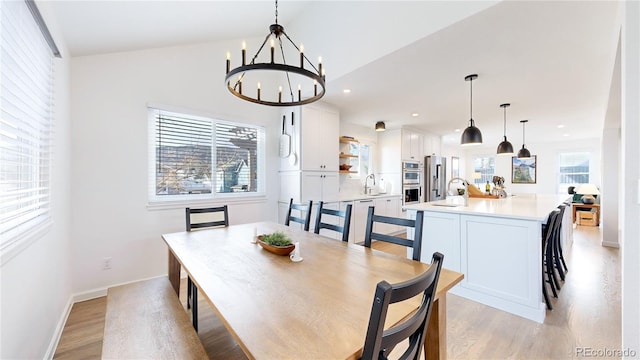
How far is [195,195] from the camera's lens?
350cm

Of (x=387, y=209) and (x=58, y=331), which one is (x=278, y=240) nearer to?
(x=58, y=331)

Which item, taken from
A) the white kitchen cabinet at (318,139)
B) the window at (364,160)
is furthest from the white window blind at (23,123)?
the window at (364,160)

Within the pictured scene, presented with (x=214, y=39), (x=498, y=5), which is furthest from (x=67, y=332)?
(x=498, y=5)

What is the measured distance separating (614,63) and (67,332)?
208 inches

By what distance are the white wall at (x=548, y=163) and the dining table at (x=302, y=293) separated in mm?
9297

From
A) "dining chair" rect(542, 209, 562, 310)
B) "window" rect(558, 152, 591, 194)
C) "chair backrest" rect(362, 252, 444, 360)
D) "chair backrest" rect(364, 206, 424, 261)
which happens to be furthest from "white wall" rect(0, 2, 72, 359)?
"window" rect(558, 152, 591, 194)

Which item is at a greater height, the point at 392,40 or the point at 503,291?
the point at 392,40

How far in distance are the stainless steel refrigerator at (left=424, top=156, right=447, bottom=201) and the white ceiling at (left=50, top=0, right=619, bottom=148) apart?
7.13 feet

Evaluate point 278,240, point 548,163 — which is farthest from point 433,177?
point 278,240

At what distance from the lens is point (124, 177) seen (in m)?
2.94

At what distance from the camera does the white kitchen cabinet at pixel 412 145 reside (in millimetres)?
5816

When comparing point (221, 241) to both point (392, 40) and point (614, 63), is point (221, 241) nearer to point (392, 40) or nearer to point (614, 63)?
point (392, 40)

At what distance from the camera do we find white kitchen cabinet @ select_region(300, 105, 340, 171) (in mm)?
3914

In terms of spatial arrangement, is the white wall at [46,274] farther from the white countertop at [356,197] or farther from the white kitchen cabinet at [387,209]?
the white kitchen cabinet at [387,209]
